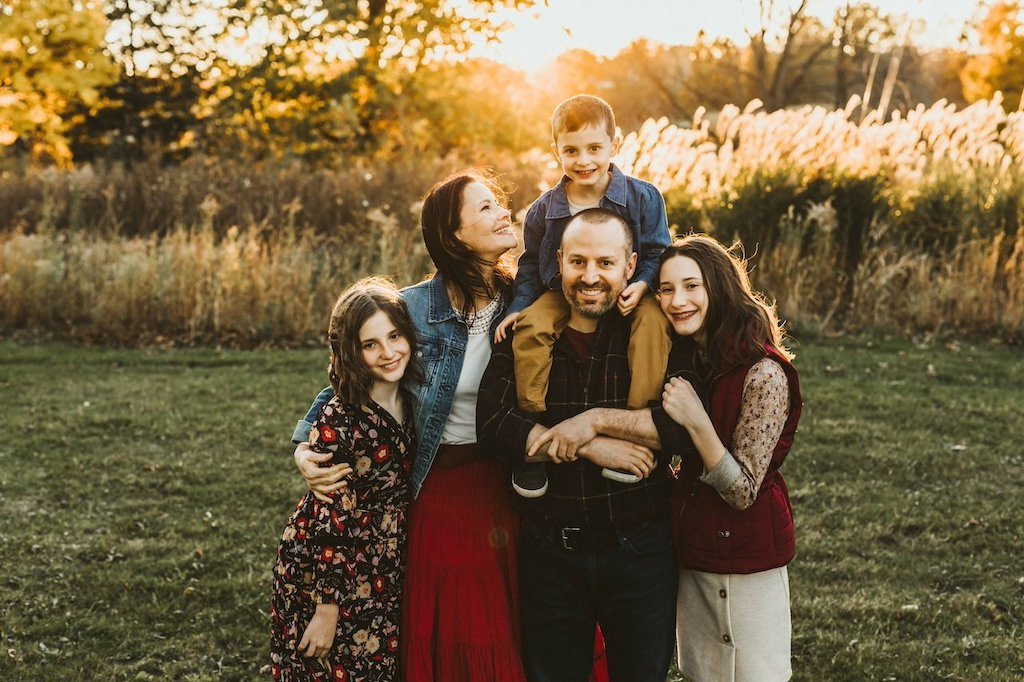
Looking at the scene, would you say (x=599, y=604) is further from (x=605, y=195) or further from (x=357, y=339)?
(x=605, y=195)

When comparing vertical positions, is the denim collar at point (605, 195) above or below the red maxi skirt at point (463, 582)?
above

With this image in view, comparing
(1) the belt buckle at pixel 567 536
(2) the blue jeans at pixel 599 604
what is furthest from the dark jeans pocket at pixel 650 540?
(1) the belt buckle at pixel 567 536

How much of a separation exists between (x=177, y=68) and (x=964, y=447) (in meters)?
14.8

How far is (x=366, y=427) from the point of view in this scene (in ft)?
8.49

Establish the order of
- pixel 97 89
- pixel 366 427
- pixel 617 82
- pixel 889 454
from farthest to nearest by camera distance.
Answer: pixel 617 82, pixel 97 89, pixel 889 454, pixel 366 427

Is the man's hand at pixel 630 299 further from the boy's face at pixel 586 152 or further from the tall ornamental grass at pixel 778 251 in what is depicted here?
the tall ornamental grass at pixel 778 251

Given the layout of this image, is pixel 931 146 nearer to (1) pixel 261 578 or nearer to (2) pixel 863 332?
(2) pixel 863 332

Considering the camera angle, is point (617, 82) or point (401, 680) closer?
point (401, 680)

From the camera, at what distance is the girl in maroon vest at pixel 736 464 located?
7.71 feet

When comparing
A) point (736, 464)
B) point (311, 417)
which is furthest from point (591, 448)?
point (311, 417)

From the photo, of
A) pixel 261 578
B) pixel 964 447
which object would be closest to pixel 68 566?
pixel 261 578

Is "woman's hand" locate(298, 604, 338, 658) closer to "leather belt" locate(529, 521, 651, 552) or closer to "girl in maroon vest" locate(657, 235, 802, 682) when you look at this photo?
"leather belt" locate(529, 521, 651, 552)

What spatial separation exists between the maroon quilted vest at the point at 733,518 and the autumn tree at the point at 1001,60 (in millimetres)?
24816

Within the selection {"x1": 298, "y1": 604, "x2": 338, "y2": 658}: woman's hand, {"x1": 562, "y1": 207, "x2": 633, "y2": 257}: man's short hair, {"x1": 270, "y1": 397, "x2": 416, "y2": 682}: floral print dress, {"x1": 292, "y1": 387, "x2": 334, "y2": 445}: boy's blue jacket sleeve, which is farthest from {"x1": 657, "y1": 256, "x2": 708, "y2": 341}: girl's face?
{"x1": 298, "y1": 604, "x2": 338, "y2": 658}: woman's hand
